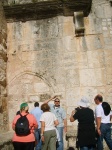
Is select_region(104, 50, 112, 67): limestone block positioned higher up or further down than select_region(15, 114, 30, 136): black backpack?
higher up

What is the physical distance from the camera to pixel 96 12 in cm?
781

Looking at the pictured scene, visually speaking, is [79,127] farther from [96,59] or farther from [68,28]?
[68,28]

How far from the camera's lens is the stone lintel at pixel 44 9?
7688 millimetres

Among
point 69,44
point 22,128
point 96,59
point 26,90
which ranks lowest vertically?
point 22,128

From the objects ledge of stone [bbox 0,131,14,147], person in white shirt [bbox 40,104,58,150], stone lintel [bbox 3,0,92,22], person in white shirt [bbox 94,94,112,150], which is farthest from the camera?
stone lintel [bbox 3,0,92,22]

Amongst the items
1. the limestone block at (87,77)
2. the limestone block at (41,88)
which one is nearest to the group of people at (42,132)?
the limestone block at (41,88)

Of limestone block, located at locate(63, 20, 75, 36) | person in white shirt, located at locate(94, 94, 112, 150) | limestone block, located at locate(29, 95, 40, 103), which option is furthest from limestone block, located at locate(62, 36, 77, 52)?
person in white shirt, located at locate(94, 94, 112, 150)

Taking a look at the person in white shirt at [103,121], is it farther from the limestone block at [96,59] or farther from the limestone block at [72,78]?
the limestone block at [96,59]

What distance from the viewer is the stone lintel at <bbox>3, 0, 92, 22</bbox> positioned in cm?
769

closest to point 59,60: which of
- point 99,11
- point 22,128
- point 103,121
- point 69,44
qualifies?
point 69,44

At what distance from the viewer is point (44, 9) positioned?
780cm

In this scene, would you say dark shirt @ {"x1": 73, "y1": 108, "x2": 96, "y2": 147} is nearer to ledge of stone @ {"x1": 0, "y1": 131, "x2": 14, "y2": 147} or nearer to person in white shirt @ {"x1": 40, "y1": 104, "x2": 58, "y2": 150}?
person in white shirt @ {"x1": 40, "y1": 104, "x2": 58, "y2": 150}

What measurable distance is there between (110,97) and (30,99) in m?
2.32

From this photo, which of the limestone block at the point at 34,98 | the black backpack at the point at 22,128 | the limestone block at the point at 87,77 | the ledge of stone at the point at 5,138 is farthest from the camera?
the limestone block at the point at 34,98
